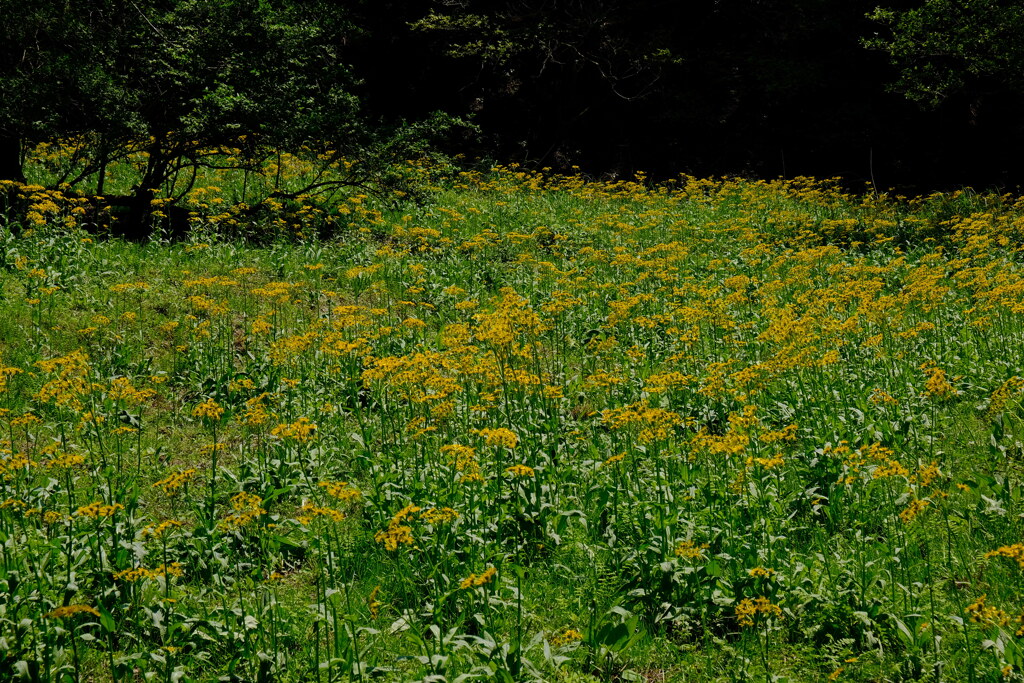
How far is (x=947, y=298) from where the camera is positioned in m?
9.34

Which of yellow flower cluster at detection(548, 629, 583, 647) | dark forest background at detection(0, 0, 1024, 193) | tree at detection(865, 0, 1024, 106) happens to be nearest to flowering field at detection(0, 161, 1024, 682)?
yellow flower cluster at detection(548, 629, 583, 647)

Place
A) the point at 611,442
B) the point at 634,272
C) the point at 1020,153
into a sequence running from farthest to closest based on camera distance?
1. the point at 1020,153
2. the point at 634,272
3. the point at 611,442

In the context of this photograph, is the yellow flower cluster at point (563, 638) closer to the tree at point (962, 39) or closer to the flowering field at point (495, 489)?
the flowering field at point (495, 489)

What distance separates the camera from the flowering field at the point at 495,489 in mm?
3500

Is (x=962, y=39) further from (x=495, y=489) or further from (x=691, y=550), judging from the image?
(x=691, y=550)

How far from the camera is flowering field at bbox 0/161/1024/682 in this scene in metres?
3.50

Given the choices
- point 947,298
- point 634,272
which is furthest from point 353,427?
point 947,298

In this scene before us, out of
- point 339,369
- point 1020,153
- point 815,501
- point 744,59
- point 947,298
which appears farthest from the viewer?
point 744,59

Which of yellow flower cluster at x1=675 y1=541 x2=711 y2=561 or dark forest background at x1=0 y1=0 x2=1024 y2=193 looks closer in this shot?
yellow flower cluster at x1=675 y1=541 x2=711 y2=561

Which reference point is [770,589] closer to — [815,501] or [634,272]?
[815,501]

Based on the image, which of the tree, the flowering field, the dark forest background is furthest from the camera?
the dark forest background

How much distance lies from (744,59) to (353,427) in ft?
70.9

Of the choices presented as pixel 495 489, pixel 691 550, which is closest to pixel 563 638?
pixel 691 550

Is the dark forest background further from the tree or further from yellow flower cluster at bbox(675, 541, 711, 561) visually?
yellow flower cluster at bbox(675, 541, 711, 561)
